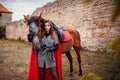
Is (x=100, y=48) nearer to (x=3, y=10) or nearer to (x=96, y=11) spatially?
(x=96, y=11)

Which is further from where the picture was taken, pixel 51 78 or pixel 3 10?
pixel 3 10

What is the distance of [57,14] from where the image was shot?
15680 millimetres

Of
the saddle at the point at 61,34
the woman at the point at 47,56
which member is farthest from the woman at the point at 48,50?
the saddle at the point at 61,34

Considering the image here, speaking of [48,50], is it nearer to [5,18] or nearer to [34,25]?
[34,25]

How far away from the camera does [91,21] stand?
39.5 feet

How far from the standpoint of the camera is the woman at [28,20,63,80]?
4371mm

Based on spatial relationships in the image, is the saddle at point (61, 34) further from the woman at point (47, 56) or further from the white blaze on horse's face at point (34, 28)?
the white blaze on horse's face at point (34, 28)

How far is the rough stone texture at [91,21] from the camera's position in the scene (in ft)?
35.8

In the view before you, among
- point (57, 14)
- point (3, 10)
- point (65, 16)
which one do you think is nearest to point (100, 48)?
point (65, 16)

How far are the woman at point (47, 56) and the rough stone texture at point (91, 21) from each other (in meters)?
5.15

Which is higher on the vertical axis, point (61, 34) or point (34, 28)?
point (34, 28)

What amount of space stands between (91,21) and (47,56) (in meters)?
7.91

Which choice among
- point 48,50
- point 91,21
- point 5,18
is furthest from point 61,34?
point 5,18

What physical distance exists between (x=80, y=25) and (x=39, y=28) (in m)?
8.76
